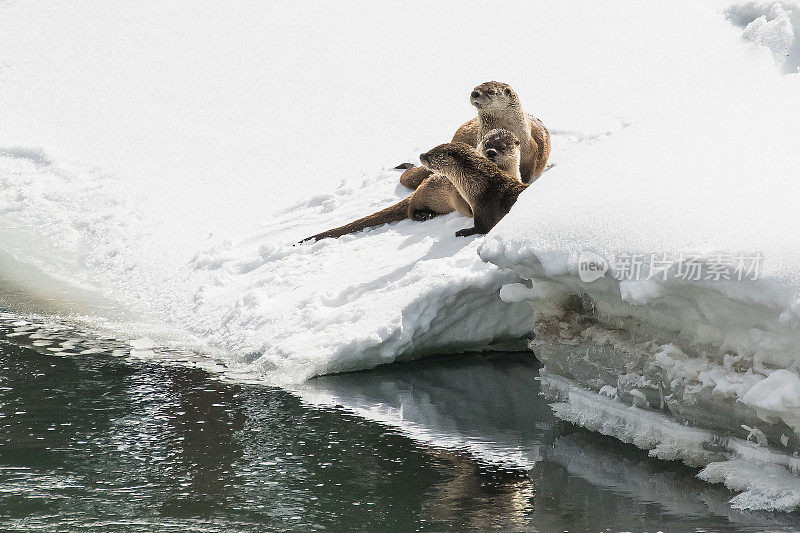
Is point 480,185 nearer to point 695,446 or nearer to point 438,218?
point 438,218

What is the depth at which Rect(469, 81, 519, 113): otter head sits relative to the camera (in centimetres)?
820

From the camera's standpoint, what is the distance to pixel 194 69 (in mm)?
15258

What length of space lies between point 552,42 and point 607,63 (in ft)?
4.23

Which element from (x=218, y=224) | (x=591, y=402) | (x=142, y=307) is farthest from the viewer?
(x=218, y=224)

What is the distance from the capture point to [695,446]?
4.39m

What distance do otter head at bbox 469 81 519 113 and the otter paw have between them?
1009 mm

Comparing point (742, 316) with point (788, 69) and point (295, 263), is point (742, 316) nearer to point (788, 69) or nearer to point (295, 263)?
point (295, 263)

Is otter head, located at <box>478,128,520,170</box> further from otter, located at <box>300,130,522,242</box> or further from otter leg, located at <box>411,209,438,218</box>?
otter leg, located at <box>411,209,438,218</box>

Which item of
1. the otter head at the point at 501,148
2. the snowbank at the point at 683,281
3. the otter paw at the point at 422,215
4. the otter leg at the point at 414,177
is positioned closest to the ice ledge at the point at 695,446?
the snowbank at the point at 683,281

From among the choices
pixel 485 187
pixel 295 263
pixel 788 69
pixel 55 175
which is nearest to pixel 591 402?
pixel 485 187

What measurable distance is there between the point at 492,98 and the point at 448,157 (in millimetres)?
1289

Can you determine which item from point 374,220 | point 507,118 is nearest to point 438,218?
point 374,220

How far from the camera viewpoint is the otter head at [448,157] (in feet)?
23.2

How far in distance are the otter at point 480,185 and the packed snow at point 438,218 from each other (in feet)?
0.79
